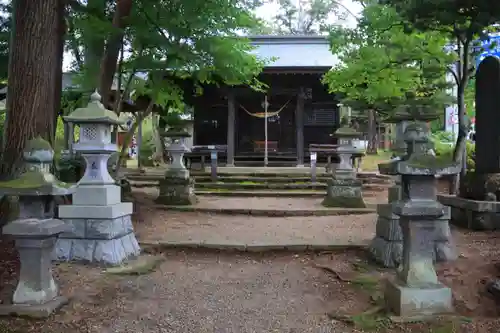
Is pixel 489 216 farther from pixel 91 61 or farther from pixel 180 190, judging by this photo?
pixel 91 61

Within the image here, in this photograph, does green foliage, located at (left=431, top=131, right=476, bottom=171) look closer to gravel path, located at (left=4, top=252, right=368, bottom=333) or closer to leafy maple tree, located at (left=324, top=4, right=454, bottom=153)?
leafy maple tree, located at (left=324, top=4, right=454, bottom=153)

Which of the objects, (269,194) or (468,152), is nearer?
(269,194)

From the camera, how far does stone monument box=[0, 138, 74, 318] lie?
4062 mm

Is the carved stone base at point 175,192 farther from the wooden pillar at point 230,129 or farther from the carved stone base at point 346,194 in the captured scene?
the wooden pillar at point 230,129

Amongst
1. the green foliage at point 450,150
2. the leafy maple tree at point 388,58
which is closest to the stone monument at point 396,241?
the leafy maple tree at point 388,58

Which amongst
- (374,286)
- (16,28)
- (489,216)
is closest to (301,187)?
(489,216)

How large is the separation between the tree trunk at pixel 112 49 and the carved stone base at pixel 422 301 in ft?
21.1

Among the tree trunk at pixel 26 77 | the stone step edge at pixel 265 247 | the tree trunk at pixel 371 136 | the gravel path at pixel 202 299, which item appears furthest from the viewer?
the tree trunk at pixel 371 136

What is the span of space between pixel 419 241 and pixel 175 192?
758cm

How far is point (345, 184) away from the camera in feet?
35.7

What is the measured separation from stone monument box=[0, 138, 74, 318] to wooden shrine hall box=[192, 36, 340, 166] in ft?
44.3

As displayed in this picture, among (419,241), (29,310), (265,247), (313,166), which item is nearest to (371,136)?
(313,166)

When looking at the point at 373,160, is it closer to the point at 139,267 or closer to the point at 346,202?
the point at 346,202

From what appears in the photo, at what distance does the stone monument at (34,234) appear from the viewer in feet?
13.3
